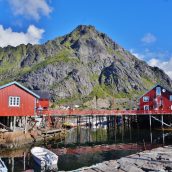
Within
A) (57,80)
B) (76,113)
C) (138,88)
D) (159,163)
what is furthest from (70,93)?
(159,163)

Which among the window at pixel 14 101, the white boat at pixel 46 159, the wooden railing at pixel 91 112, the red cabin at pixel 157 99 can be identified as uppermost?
the red cabin at pixel 157 99

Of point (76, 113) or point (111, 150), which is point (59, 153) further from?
point (76, 113)

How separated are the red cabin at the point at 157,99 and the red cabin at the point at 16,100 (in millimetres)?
34709

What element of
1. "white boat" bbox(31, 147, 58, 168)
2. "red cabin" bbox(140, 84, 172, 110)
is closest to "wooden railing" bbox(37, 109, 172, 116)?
"red cabin" bbox(140, 84, 172, 110)

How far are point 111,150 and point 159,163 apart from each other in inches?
631

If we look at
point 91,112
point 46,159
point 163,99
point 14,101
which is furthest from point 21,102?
point 163,99

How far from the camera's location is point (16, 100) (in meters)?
42.2

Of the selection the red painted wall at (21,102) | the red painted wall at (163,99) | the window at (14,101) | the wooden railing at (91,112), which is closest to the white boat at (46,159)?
the red painted wall at (21,102)

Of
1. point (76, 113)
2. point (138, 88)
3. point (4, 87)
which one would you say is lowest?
point (76, 113)

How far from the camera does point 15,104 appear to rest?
138 feet

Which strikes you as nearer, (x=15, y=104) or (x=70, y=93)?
(x=15, y=104)

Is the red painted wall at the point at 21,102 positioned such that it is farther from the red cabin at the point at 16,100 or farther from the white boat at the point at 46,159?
the white boat at the point at 46,159

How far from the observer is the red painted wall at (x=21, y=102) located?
1608 inches

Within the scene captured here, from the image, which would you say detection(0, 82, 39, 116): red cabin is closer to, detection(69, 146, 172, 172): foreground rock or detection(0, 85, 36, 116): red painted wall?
detection(0, 85, 36, 116): red painted wall
